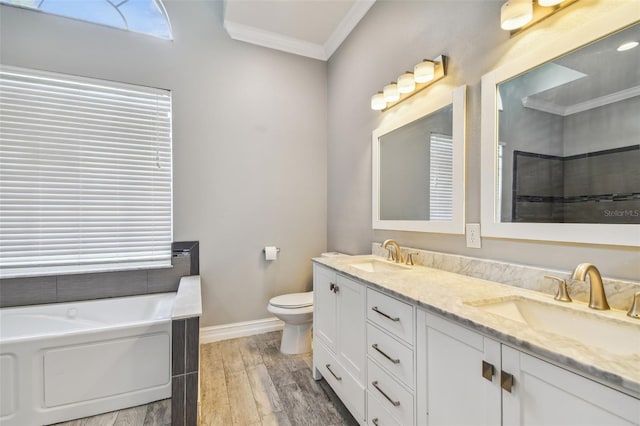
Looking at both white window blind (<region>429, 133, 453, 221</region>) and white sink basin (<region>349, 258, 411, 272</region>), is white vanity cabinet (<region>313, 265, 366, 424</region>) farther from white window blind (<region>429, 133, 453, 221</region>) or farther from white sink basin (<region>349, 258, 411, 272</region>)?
white window blind (<region>429, 133, 453, 221</region>)

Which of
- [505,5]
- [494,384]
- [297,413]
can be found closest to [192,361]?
[297,413]

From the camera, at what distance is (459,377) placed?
89 centimetres

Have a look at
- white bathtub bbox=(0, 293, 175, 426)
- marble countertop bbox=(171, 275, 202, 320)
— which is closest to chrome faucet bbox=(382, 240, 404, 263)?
marble countertop bbox=(171, 275, 202, 320)

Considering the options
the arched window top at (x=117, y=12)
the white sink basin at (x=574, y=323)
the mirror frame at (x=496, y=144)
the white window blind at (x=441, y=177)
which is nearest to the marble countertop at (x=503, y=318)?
the white sink basin at (x=574, y=323)

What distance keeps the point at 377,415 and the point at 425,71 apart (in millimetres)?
1827

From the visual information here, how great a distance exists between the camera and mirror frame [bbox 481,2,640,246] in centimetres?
93

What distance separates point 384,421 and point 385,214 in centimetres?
130

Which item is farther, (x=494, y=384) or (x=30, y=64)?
(x=30, y=64)

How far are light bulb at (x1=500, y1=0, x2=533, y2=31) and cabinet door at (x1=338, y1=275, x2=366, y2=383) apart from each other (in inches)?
52.7

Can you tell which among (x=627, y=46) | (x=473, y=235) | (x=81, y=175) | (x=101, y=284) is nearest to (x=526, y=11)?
(x=627, y=46)

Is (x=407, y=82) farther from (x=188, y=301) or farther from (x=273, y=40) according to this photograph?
(x=188, y=301)

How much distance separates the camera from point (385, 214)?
2141mm

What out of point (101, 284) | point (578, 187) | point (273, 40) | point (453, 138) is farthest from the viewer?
point (273, 40)

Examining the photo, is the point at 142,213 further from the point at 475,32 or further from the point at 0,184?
the point at 475,32
